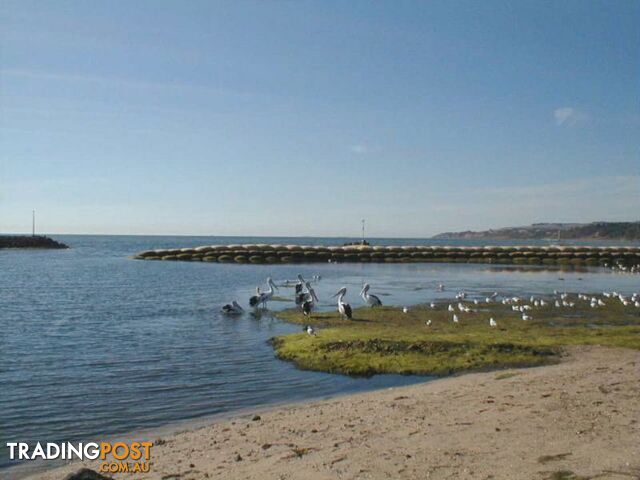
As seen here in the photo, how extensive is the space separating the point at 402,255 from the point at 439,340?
64.1 meters

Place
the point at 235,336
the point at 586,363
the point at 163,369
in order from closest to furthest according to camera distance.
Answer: the point at 586,363
the point at 163,369
the point at 235,336

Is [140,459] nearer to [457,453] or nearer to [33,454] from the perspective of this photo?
[33,454]

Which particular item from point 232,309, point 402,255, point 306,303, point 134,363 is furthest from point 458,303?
point 402,255

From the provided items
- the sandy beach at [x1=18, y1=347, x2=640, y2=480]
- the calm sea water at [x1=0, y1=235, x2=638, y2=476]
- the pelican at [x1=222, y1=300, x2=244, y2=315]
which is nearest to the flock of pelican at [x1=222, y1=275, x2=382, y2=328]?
the pelican at [x1=222, y1=300, x2=244, y2=315]

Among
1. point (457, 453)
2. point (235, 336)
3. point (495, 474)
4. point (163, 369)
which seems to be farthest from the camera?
point (235, 336)

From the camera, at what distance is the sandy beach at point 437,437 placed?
26.3 ft

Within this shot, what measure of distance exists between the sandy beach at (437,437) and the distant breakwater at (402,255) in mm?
63536

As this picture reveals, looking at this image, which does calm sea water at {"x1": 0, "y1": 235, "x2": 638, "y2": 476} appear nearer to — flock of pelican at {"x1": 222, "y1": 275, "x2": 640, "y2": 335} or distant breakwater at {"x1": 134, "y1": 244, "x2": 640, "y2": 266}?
flock of pelican at {"x1": 222, "y1": 275, "x2": 640, "y2": 335}

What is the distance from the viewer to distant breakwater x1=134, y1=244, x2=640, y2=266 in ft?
257

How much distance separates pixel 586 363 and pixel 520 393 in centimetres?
431

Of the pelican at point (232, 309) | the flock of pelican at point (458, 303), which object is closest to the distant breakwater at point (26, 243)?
the flock of pelican at point (458, 303)

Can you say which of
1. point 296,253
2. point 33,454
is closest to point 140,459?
point 33,454

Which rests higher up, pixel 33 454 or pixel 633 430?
pixel 633 430

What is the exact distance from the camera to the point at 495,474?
7.64m
